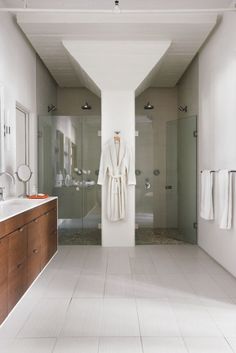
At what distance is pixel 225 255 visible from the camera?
3.96 metres

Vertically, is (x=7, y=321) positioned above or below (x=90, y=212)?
below

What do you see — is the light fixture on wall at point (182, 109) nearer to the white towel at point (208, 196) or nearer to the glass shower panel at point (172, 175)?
the glass shower panel at point (172, 175)

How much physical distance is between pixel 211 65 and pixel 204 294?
2866mm

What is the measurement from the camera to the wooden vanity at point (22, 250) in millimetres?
2518

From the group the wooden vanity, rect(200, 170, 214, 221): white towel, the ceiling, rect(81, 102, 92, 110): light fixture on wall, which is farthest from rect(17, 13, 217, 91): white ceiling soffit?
the wooden vanity

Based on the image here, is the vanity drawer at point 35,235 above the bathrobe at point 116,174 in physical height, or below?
below

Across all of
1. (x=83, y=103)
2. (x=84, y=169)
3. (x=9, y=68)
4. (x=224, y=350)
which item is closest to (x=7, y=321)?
(x=224, y=350)

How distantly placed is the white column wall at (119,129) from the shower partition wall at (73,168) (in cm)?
35

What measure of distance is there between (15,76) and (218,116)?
2.50 meters

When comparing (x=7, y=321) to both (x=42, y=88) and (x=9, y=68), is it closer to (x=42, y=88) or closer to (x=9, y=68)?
(x=9, y=68)

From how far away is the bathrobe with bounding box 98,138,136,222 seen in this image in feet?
16.6

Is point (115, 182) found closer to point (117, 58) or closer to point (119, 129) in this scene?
point (119, 129)

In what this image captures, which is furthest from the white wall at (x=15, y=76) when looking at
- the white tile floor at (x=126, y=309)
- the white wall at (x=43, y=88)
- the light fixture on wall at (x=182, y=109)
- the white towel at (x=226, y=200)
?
the light fixture on wall at (x=182, y=109)

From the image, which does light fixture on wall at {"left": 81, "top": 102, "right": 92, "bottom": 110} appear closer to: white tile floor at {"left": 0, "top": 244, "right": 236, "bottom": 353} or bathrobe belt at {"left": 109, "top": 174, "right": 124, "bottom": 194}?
bathrobe belt at {"left": 109, "top": 174, "right": 124, "bottom": 194}
